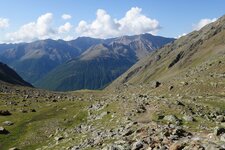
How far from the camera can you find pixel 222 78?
102312 mm

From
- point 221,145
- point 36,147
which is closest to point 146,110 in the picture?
point 36,147

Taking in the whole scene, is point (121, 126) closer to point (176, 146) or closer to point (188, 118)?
point (188, 118)

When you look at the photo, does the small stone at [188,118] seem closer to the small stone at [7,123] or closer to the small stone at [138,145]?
the small stone at [138,145]

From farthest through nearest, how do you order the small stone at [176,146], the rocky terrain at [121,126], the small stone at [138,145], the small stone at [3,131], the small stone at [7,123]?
the small stone at [7,123] → the small stone at [3,131] → the rocky terrain at [121,126] → the small stone at [138,145] → the small stone at [176,146]

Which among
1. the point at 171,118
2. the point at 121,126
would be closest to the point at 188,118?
the point at 171,118

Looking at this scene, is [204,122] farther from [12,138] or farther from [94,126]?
[12,138]

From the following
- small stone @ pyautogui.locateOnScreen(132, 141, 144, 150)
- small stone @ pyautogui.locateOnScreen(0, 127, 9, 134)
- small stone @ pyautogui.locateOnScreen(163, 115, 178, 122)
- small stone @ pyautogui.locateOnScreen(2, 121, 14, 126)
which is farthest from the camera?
small stone @ pyautogui.locateOnScreen(2, 121, 14, 126)

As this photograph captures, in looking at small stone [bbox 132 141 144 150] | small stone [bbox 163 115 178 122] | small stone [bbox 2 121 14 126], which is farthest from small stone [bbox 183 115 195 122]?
small stone [bbox 2 121 14 126]

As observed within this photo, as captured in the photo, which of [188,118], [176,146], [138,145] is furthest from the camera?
[188,118]

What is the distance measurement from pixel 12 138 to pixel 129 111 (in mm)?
18652

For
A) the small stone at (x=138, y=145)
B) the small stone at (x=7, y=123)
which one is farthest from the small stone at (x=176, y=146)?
the small stone at (x=7, y=123)

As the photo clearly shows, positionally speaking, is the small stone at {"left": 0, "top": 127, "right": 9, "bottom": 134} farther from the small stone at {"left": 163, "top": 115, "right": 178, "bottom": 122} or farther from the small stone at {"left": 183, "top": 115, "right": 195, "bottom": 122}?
the small stone at {"left": 183, "top": 115, "right": 195, "bottom": 122}

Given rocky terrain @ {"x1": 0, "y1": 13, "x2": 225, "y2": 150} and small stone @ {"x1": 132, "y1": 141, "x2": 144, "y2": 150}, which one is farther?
rocky terrain @ {"x1": 0, "y1": 13, "x2": 225, "y2": 150}

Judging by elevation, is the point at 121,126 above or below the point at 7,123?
above
